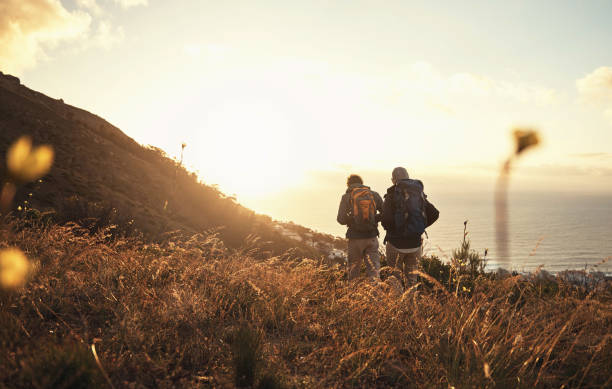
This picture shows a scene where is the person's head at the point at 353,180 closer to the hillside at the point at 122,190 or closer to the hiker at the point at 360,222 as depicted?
the hiker at the point at 360,222

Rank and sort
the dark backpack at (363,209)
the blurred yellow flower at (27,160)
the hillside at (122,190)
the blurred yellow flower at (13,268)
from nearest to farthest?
the blurred yellow flower at (13,268) → the dark backpack at (363,209) → the hillside at (122,190) → the blurred yellow flower at (27,160)

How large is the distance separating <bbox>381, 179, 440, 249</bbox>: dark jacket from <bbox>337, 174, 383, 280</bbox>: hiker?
0.29 m

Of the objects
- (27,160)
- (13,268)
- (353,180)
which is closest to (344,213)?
(353,180)

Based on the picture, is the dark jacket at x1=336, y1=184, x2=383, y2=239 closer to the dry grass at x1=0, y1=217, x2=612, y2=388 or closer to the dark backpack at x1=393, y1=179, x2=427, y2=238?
the dark backpack at x1=393, y1=179, x2=427, y2=238

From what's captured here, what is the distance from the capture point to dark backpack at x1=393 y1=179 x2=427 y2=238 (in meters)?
5.46

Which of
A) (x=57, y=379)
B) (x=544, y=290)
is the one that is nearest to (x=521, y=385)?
(x=57, y=379)

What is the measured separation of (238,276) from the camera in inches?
180

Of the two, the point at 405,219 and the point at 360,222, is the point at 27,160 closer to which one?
the point at 360,222

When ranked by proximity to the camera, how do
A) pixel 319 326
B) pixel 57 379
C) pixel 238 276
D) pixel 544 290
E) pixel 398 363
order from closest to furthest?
pixel 57 379
pixel 398 363
pixel 319 326
pixel 238 276
pixel 544 290

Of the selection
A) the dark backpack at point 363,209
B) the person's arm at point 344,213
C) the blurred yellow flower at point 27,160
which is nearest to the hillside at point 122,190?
the blurred yellow flower at point 27,160

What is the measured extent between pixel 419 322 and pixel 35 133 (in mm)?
17399

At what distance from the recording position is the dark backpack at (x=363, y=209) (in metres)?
5.95

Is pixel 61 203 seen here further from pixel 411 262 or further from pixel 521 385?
pixel 521 385

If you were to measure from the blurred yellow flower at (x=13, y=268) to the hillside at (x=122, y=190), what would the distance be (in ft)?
14.5
